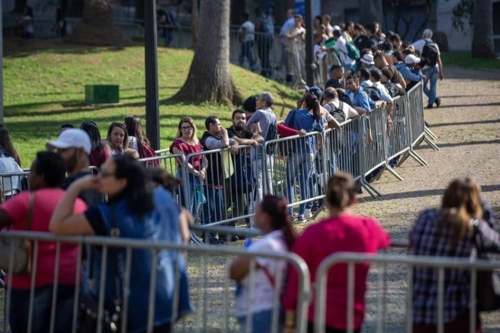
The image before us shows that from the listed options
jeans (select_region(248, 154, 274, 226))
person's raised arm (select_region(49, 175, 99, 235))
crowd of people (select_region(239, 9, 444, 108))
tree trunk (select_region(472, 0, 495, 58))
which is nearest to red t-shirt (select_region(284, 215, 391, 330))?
person's raised arm (select_region(49, 175, 99, 235))

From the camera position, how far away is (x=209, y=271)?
11.1 m

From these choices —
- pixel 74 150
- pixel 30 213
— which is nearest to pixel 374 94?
pixel 74 150

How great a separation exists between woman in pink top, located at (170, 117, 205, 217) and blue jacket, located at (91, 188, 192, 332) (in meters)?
5.30

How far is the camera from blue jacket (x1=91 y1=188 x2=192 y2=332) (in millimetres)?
6664

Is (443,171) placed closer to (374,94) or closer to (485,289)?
(374,94)

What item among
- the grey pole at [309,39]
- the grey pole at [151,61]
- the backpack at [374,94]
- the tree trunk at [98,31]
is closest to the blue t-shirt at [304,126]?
the grey pole at [151,61]

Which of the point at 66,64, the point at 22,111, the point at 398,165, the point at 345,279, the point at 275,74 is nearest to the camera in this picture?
the point at 345,279

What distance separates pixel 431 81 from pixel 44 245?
1923cm

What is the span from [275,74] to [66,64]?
5484 mm

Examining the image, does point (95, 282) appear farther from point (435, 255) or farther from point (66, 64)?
point (66, 64)

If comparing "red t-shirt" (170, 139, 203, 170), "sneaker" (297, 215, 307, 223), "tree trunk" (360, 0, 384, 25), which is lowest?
"sneaker" (297, 215, 307, 223)

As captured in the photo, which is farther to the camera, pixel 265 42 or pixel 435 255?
pixel 265 42

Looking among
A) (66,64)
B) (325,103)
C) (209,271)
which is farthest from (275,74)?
(209,271)

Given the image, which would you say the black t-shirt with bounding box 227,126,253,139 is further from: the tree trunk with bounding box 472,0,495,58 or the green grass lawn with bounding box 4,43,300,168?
the tree trunk with bounding box 472,0,495,58
